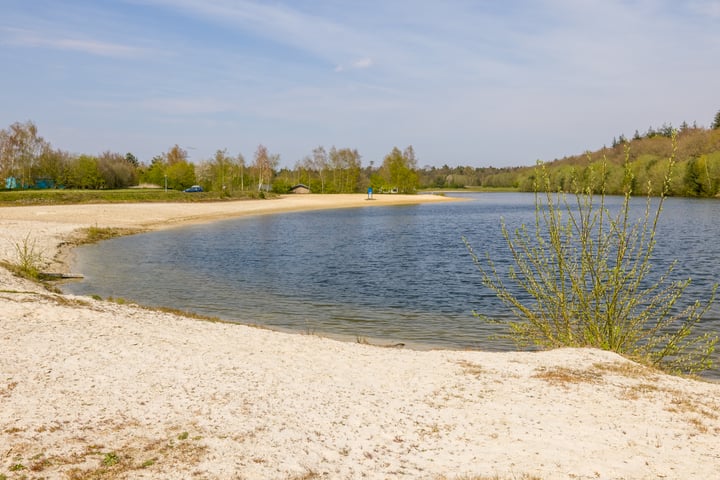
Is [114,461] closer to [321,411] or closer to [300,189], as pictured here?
[321,411]

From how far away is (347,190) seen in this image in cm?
13388

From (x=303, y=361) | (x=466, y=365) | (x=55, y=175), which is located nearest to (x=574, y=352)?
(x=466, y=365)

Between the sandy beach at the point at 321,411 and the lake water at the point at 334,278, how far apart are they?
149 inches

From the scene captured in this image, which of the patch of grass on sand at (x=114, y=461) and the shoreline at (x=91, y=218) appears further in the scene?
the shoreline at (x=91, y=218)

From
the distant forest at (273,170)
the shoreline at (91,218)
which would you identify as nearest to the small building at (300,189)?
the distant forest at (273,170)

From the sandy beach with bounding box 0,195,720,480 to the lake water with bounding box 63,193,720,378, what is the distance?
3784 millimetres

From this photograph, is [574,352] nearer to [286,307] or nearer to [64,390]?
[64,390]

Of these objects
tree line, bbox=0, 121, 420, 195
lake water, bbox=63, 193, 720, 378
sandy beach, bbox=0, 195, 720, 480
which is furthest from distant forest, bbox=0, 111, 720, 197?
sandy beach, bbox=0, 195, 720, 480

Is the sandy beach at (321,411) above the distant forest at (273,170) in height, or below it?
below

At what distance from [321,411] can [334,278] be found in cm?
1729

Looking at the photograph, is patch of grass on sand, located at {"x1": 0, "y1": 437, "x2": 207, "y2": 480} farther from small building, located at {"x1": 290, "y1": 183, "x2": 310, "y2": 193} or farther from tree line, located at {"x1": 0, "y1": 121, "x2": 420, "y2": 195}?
small building, located at {"x1": 290, "y1": 183, "x2": 310, "y2": 193}

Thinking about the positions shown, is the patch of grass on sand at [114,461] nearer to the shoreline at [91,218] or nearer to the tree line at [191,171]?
the shoreline at [91,218]

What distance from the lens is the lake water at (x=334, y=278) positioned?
645 inches

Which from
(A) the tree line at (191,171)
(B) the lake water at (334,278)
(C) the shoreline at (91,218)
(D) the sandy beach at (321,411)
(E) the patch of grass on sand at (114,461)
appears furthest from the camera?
(A) the tree line at (191,171)
